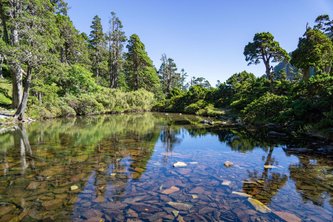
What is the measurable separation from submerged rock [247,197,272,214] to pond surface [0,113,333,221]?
0.6 inches

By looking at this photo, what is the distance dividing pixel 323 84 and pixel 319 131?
3.22m

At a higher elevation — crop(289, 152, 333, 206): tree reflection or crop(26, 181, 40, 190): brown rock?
crop(289, 152, 333, 206): tree reflection

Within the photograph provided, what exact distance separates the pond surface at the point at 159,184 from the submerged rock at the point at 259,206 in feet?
0.05

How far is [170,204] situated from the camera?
154 inches

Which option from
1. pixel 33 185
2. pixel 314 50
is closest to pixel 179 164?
pixel 33 185

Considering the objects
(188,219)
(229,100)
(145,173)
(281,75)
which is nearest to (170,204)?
(188,219)

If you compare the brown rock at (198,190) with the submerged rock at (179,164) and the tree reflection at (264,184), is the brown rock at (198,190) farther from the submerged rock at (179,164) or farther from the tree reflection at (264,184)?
the submerged rock at (179,164)

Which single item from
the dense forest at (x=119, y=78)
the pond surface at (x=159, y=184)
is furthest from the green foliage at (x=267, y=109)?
the pond surface at (x=159, y=184)

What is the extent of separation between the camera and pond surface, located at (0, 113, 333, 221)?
11.8ft

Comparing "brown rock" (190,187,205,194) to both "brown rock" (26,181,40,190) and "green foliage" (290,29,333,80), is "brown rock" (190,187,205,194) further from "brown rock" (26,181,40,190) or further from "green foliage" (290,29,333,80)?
"green foliage" (290,29,333,80)

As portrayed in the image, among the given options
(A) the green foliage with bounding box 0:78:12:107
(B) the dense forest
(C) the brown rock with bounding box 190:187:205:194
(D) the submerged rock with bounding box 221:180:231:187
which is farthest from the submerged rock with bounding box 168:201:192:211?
(A) the green foliage with bounding box 0:78:12:107

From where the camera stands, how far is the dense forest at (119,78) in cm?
1315

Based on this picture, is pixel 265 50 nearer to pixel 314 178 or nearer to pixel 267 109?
pixel 267 109

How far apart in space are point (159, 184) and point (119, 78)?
43564mm
